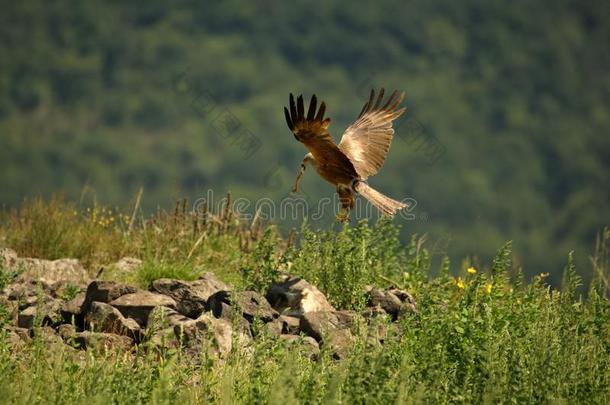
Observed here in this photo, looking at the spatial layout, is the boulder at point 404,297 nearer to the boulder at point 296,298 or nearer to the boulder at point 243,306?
the boulder at point 296,298

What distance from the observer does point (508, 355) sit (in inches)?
264

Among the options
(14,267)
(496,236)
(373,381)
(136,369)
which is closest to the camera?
(373,381)

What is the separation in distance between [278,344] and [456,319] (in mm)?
1326

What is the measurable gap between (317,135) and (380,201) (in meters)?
0.80

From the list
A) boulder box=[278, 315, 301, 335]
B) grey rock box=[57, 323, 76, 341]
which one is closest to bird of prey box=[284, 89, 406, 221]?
boulder box=[278, 315, 301, 335]

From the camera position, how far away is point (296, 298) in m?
8.42

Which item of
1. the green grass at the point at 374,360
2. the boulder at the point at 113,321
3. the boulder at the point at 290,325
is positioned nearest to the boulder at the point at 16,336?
the green grass at the point at 374,360

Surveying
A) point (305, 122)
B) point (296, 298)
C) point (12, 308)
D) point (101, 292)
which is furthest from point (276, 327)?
point (305, 122)

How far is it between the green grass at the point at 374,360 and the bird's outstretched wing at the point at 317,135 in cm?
88

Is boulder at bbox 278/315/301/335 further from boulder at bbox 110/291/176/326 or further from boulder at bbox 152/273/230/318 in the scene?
boulder at bbox 110/291/176/326

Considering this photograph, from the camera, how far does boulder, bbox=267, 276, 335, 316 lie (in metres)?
8.34

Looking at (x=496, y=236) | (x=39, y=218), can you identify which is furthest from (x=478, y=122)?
(x=39, y=218)

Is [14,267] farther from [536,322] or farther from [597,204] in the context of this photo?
[597,204]

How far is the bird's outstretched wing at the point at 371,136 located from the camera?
34.3ft
